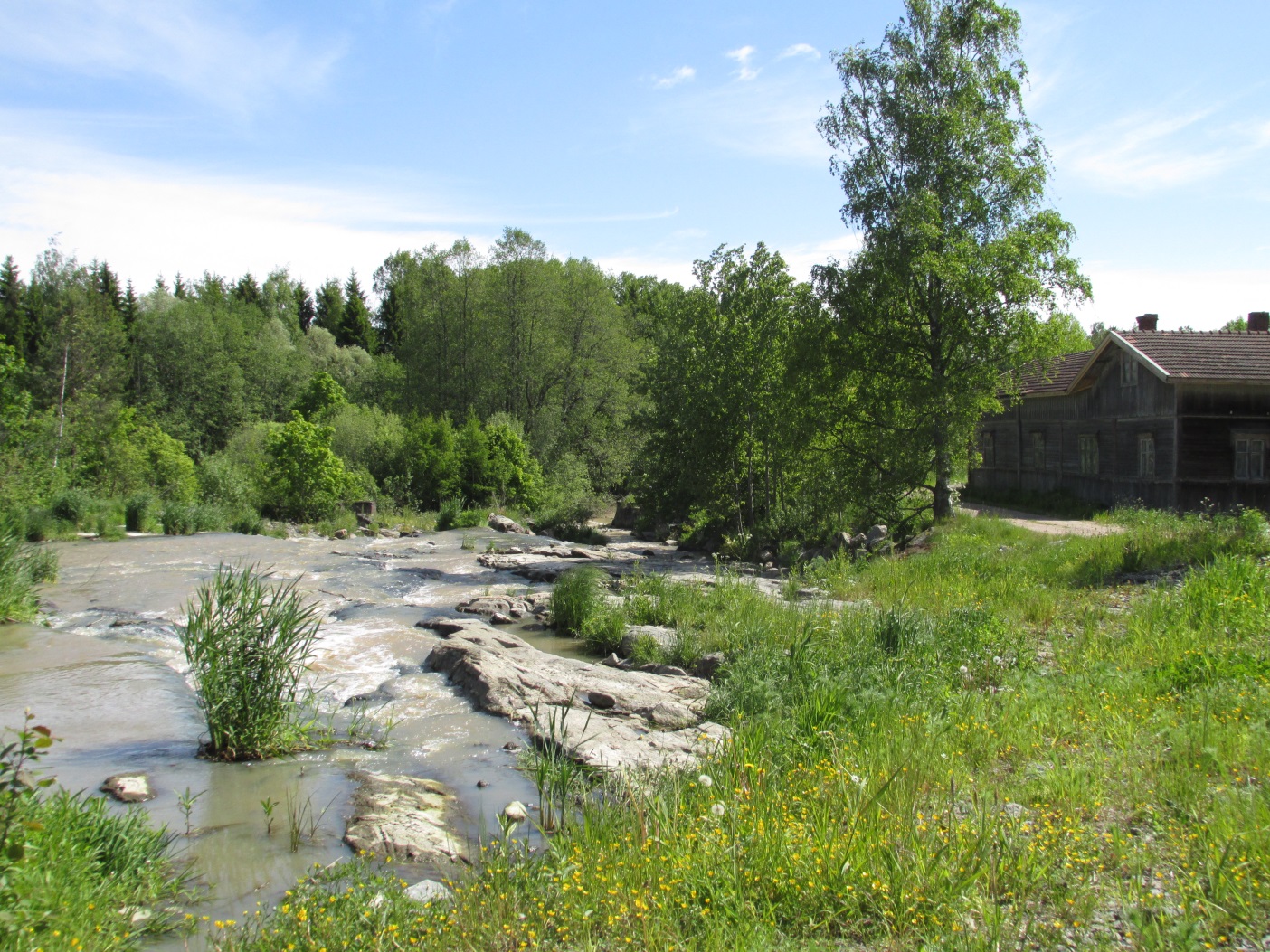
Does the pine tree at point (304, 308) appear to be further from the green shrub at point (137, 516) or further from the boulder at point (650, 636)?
the boulder at point (650, 636)

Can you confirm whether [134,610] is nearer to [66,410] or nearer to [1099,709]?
[1099,709]

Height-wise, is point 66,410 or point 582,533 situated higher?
point 66,410

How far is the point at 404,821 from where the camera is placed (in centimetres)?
627

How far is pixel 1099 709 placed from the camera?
671 centimetres

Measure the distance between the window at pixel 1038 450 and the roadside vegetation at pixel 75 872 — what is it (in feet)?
102

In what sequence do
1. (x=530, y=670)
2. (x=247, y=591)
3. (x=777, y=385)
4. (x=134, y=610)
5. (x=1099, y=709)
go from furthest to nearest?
(x=777, y=385)
(x=134, y=610)
(x=530, y=670)
(x=247, y=591)
(x=1099, y=709)

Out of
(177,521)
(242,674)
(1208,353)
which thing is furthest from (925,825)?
(177,521)

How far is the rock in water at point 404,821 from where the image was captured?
19.0 ft

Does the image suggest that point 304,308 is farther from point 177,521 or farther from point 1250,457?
point 1250,457

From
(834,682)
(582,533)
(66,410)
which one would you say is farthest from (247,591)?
(66,410)

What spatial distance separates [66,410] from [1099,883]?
38311mm

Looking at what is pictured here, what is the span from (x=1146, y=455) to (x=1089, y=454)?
367 centimetres

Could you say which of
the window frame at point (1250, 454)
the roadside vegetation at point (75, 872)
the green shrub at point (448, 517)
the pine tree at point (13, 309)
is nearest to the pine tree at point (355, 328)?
the pine tree at point (13, 309)

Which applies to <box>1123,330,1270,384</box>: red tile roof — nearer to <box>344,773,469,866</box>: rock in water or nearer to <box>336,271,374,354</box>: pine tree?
<box>344,773,469,866</box>: rock in water
